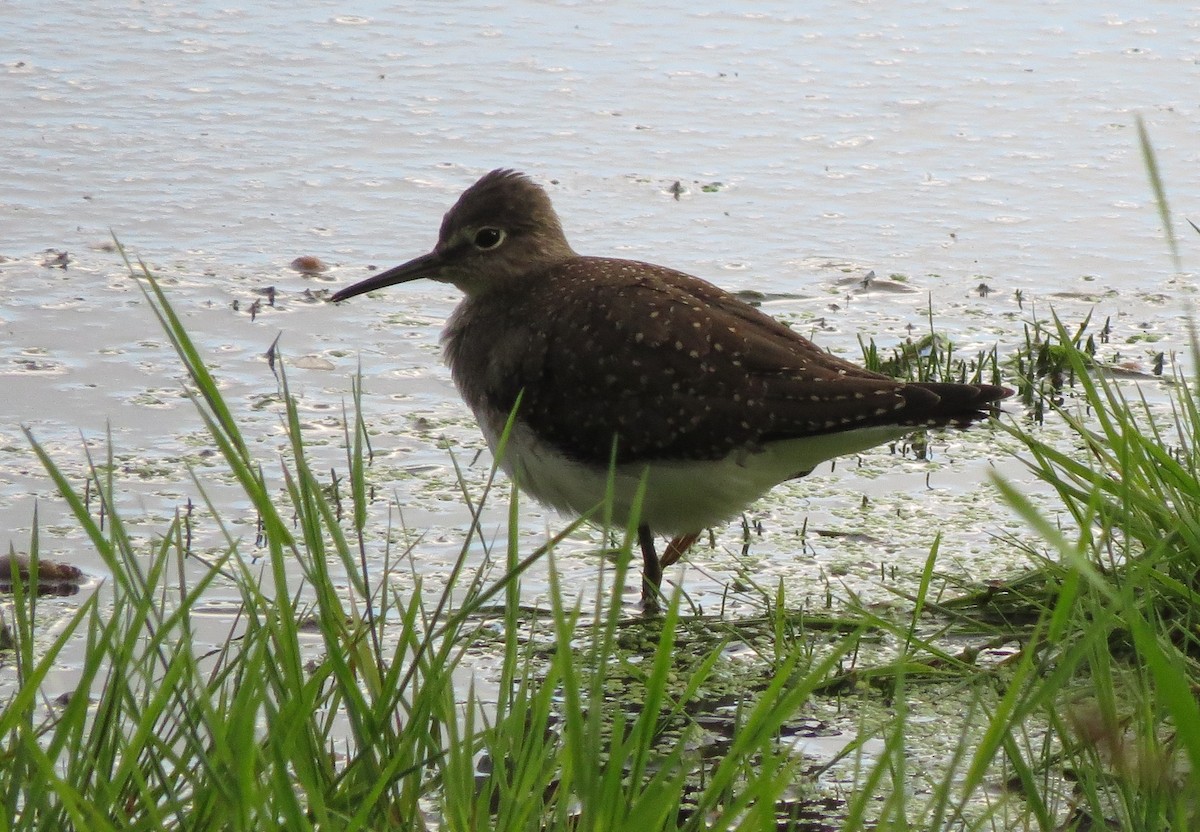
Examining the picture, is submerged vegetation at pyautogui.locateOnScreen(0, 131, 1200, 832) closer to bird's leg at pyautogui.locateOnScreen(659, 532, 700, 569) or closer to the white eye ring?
bird's leg at pyautogui.locateOnScreen(659, 532, 700, 569)

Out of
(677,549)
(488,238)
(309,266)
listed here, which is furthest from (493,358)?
(309,266)

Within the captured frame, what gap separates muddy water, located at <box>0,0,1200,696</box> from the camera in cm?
588

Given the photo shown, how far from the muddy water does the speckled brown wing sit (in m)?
0.48

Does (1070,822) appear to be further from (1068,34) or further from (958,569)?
(1068,34)

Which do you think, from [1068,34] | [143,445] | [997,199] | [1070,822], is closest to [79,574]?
[143,445]

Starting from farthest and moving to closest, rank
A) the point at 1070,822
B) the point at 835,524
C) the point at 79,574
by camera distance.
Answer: the point at 835,524, the point at 79,574, the point at 1070,822

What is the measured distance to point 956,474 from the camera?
6141 millimetres

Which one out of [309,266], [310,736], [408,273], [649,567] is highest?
[408,273]

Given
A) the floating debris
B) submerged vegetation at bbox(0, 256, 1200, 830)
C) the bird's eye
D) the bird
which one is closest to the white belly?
the bird

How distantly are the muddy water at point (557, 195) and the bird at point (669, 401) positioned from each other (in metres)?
0.33

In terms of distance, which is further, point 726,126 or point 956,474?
point 726,126

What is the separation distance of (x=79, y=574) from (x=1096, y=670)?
309 centimetres

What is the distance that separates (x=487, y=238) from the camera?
5.88 meters

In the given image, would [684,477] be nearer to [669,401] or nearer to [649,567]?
[669,401]
